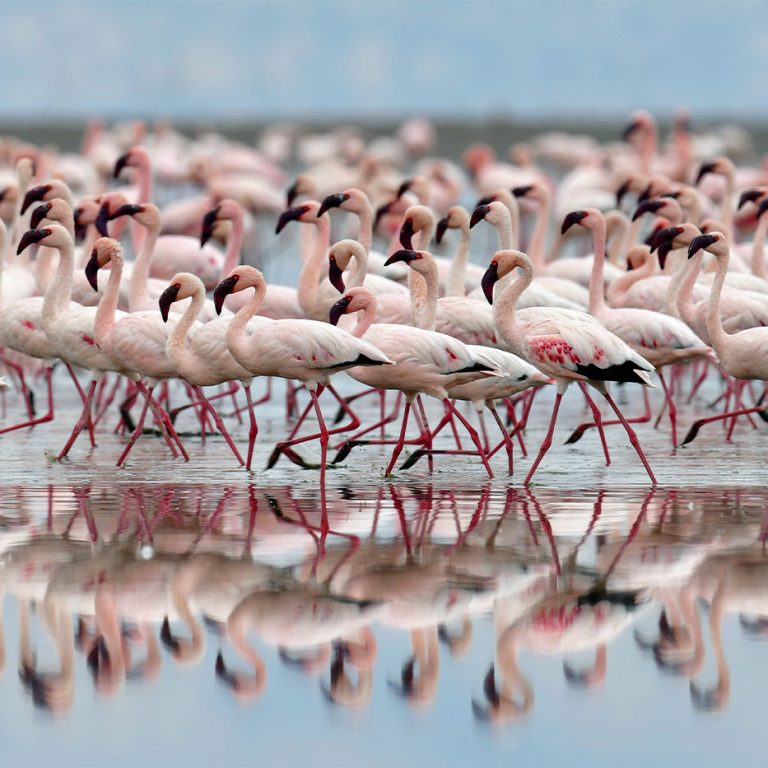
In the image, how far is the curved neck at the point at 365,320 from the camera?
10.1 m

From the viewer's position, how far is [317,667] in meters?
6.11

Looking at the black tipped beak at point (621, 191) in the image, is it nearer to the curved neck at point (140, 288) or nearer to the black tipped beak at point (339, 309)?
the curved neck at point (140, 288)

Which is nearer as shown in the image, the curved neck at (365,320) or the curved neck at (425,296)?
the curved neck at (365,320)

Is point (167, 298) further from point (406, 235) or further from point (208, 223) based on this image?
point (208, 223)

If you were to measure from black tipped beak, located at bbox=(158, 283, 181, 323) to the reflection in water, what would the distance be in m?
1.14

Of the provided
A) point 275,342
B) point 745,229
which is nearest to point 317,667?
point 275,342

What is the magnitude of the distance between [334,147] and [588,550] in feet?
101

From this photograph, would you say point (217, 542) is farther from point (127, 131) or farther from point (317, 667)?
point (127, 131)

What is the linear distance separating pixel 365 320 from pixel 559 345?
1.10 meters

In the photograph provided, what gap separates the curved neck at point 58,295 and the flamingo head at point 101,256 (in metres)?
0.17

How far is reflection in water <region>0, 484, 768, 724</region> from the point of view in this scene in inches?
240

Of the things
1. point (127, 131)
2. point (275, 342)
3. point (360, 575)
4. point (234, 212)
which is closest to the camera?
point (360, 575)

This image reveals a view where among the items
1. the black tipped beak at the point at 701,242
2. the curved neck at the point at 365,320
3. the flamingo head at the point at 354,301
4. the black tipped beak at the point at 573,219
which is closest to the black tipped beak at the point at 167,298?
the flamingo head at the point at 354,301

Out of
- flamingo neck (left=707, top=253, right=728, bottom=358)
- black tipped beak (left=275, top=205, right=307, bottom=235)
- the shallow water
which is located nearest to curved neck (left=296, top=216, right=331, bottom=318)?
black tipped beak (left=275, top=205, right=307, bottom=235)
